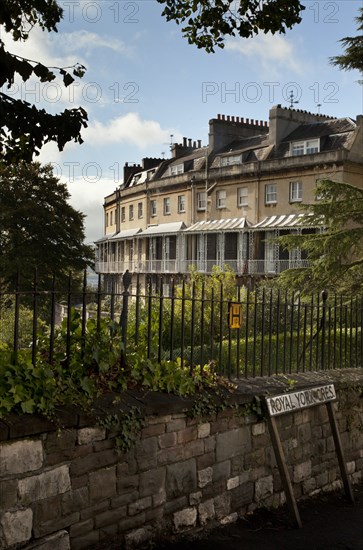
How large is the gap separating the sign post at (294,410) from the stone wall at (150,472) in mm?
183

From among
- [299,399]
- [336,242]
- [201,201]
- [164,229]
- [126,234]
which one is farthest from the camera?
[126,234]

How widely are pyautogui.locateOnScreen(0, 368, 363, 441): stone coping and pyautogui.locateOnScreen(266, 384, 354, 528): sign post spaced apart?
152 mm

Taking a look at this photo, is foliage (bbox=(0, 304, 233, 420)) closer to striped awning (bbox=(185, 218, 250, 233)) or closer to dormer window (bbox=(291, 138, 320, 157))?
striped awning (bbox=(185, 218, 250, 233))

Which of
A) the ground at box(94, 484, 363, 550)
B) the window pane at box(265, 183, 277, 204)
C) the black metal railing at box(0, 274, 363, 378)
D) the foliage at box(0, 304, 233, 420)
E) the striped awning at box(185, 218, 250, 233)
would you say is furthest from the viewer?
the striped awning at box(185, 218, 250, 233)

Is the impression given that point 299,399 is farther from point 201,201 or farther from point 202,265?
point 201,201

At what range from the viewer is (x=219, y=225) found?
4000 cm

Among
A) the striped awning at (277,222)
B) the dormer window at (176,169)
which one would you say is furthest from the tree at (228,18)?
the dormer window at (176,169)

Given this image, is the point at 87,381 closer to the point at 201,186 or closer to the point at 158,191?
the point at 201,186

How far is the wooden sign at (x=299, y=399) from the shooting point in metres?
6.97

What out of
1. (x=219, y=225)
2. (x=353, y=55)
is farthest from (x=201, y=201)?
(x=353, y=55)

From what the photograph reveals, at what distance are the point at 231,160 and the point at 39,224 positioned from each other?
13.7 metres

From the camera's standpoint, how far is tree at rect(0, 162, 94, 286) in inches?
1415

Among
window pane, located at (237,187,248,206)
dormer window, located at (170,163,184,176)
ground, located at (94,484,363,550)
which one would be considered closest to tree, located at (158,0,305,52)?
ground, located at (94,484,363,550)

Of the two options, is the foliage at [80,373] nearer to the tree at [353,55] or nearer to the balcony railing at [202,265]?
the tree at [353,55]
